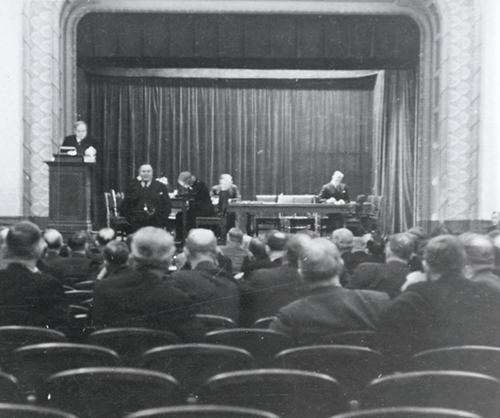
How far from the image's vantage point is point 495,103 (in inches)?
301

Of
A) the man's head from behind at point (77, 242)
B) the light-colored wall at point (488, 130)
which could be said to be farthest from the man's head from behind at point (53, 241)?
the light-colored wall at point (488, 130)

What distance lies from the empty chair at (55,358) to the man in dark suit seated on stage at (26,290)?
0.63m

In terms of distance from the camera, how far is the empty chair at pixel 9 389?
7.26 feet

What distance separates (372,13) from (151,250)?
9143 millimetres

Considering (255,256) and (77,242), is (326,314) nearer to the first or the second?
(255,256)

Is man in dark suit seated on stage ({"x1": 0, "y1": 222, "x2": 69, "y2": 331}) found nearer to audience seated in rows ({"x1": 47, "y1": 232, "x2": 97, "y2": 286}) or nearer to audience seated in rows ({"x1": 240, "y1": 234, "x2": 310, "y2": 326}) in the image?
audience seated in rows ({"x1": 47, "y1": 232, "x2": 97, "y2": 286})

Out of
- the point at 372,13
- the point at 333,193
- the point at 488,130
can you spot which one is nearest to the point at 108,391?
the point at 488,130

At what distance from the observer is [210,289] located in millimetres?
3438

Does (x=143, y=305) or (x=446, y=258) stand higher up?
(x=446, y=258)

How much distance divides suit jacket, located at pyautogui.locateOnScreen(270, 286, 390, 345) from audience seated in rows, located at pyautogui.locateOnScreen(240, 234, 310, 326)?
612mm

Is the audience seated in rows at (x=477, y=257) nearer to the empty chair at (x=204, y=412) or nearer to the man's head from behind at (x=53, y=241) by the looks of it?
the empty chair at (x=204, y=412)

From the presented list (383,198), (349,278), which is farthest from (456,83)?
(349,278)

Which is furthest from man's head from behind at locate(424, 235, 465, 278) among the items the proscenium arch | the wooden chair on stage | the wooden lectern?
the wooden chair on stage

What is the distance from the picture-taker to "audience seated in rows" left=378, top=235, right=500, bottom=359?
2.87m
